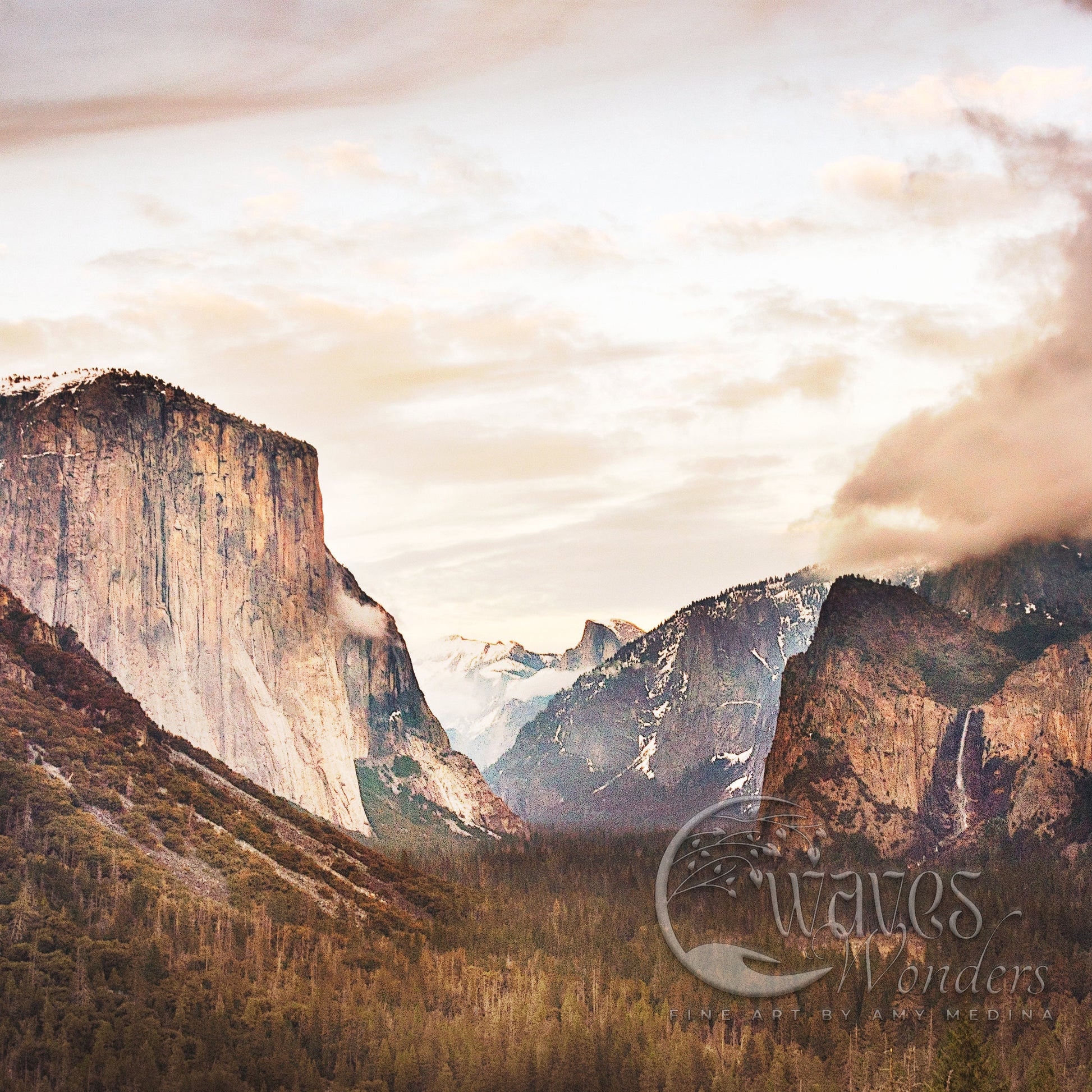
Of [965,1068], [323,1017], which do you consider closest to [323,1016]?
[323,1017]

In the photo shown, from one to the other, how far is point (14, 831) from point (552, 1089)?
76.6 meters

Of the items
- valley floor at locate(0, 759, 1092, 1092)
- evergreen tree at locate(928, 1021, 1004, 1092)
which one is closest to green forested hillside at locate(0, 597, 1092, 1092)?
valley floor at locate(0, 759, 1092, 1092)

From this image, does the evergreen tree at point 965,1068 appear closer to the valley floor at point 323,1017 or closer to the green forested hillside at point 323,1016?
the green forested hillside at point 323,1016

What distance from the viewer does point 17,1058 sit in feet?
462

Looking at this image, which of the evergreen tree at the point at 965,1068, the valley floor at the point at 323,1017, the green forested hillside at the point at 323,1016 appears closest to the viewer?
the evergreen tree at the point at 965,1068

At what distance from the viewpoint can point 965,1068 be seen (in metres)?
135

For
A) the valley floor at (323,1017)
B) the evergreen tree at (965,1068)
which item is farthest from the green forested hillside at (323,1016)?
the evergreen tree at (965,1068)

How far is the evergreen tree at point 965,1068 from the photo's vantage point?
13338cm

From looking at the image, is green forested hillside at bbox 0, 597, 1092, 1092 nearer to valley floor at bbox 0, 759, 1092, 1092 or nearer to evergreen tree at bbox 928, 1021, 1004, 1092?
valley floor at bbox 0, 759, 1092, 1092

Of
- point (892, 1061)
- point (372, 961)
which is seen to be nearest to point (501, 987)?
point (372, 961)

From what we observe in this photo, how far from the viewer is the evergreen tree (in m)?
133

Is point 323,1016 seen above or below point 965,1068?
above

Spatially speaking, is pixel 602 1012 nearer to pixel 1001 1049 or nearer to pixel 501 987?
pixel 501 987

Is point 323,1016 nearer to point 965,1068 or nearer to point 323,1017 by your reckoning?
point 323,1017
